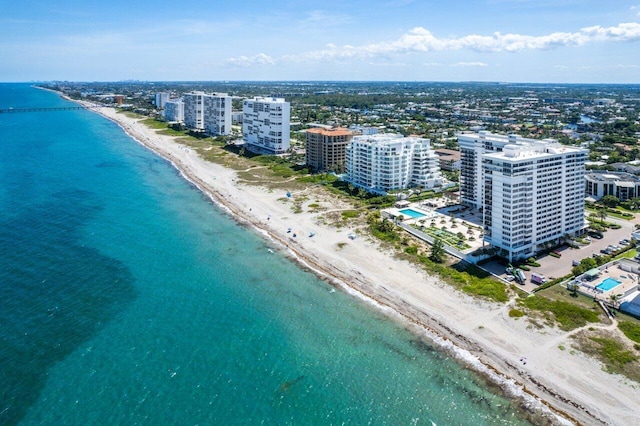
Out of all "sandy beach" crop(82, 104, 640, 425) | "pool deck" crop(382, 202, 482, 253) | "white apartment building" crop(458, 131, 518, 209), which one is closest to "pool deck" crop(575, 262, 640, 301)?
"sandy beach" crop(82, 104, 640, 425)

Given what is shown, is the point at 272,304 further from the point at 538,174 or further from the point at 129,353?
the point at 538,174

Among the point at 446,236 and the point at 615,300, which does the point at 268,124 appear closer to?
the point at 446,236

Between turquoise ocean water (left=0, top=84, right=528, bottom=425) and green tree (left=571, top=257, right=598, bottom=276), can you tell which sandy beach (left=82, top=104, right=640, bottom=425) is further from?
green tree (left=571, top=257, right=598, bottom=276)

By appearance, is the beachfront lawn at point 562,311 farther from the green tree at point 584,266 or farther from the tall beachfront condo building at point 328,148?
the tall beachfront condo building at point 328,148

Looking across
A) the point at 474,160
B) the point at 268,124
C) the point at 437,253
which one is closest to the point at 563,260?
the point at 437,253

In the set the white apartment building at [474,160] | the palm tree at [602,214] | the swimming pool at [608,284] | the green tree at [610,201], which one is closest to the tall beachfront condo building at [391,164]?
the white apartment building at [474,160]

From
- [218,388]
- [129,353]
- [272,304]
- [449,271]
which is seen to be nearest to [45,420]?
[129,353]
